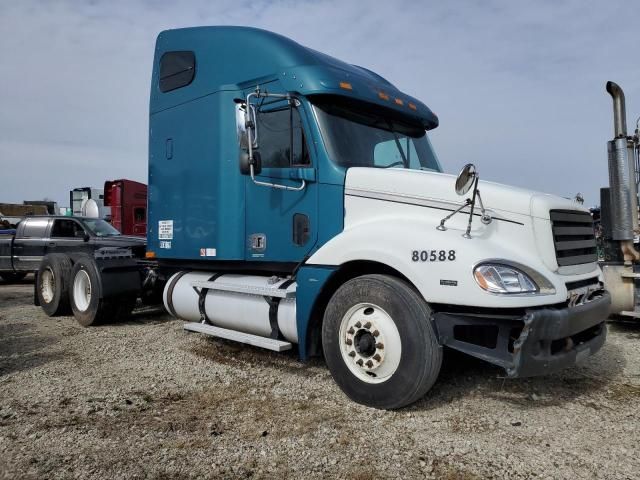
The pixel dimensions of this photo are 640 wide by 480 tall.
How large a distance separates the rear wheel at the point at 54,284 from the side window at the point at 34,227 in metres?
4.08

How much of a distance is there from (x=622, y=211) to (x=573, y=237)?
100 inches

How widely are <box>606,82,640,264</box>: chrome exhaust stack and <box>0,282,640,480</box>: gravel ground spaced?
1.39m

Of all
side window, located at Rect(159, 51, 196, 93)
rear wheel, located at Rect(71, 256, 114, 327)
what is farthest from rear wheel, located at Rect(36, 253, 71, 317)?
side window, located at Rect(159, 51, 196, 93)

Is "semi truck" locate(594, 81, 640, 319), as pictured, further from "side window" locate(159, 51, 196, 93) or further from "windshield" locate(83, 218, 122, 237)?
"windshield" locate(83, 218, 122, 237)

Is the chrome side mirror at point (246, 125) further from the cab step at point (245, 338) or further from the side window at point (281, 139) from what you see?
the cab step at point (245, 338)

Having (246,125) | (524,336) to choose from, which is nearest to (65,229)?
(246,125)

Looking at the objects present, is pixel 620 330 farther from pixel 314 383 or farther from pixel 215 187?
pixel 215 187

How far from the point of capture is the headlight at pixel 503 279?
3385 mm

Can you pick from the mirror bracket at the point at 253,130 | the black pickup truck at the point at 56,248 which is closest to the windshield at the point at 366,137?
the mirror bracket at the point at 253,130

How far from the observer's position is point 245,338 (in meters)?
5.10

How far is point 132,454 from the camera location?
125 inches

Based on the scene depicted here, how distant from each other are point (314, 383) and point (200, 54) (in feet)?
12.6

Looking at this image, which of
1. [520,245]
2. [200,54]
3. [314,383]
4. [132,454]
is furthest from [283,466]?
[200,54]

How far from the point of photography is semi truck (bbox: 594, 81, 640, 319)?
6105mm
